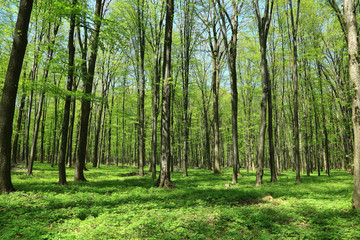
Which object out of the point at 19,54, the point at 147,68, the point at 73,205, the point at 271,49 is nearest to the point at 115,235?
the point at 73,205

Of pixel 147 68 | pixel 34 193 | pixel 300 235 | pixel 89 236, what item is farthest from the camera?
pixel 147 68

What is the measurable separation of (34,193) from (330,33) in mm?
26144

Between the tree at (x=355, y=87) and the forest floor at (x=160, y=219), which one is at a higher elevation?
the tree at (x=355, y=87)

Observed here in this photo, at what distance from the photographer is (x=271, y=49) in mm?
20109

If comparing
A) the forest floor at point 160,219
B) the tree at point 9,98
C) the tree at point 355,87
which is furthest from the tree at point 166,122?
the tree at point 355,87

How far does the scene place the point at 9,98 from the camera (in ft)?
23.8

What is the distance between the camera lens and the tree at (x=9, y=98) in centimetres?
696

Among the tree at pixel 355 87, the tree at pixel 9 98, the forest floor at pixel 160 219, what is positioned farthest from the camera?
the tree at pixel 9 98

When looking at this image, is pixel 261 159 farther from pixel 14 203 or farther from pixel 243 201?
pixel 14 203

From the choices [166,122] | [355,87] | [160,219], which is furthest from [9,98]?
[355,87]

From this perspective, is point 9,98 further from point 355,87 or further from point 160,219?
point 355,87

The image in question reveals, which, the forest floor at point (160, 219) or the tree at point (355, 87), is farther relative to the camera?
the tree at point (355, 87)

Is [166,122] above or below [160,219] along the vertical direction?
above

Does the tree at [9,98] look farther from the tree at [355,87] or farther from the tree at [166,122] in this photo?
the tree at [355,87]
